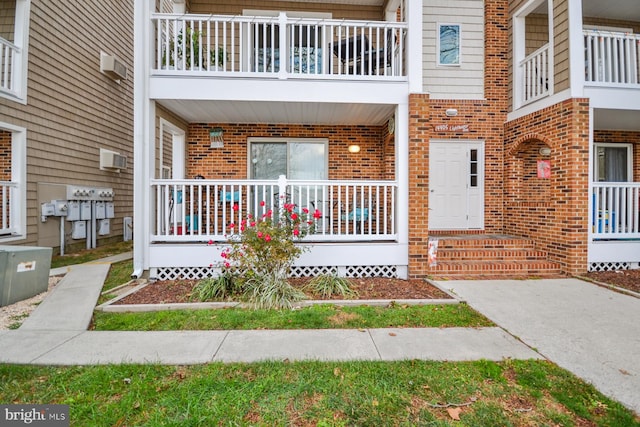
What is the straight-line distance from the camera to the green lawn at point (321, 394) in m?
2.13

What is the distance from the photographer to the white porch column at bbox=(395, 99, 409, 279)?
18.7ft

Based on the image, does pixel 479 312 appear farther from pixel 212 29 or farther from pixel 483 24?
pixel 212 29

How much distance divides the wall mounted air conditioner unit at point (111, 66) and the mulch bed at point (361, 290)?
278 inches

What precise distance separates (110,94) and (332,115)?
7047 millimetres

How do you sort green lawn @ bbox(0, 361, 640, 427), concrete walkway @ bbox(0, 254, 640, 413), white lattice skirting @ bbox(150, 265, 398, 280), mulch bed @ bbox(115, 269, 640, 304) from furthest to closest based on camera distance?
1. white lattice skirting @ bbox(150, 265, 398, 280)
2. mulch bed @ bbox(115, 269, 640, 304)
3. concrete walkway @ bbox(0, 254, 640, 413)
4. green lawn @ bbox(0, 361, 640, 427)

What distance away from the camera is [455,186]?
25.7ft

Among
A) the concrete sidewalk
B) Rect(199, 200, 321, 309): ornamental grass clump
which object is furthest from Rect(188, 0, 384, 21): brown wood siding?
the concrete sidewalk

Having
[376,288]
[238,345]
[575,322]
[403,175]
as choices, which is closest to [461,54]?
[403,175]

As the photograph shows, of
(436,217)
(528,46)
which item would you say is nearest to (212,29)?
(436,217)

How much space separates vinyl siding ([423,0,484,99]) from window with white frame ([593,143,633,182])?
12.6ft

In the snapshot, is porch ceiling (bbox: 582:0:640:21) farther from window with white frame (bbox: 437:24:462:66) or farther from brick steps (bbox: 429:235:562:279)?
brick steps (bbox: 429:235:562:279)

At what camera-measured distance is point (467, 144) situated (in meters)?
7.87

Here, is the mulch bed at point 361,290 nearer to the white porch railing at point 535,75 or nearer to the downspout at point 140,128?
the downspout at point 140,128

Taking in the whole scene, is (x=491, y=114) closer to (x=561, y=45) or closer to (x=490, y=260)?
(x=561, y=45)
